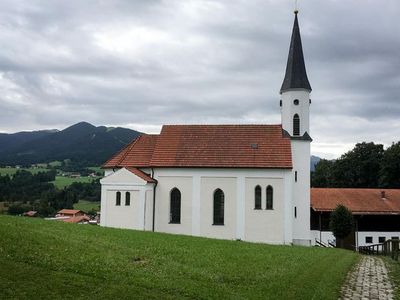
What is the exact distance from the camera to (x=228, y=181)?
34.4 meters

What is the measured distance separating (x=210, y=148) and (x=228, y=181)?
121 inches

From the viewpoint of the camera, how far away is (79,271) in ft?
37.5

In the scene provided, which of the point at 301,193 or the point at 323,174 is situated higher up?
the point at 323,174

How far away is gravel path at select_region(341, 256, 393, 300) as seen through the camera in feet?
39.7

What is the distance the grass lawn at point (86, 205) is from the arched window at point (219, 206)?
191 ft

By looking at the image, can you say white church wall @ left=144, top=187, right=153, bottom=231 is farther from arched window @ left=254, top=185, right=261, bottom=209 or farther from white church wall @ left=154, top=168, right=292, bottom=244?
arched window @ left=254, top=185, right=261, bottom=209

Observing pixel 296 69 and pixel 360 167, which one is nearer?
pixel 296 69

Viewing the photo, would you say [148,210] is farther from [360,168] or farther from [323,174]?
[323,174]

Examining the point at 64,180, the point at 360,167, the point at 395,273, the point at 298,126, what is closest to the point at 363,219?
the point at 298,126

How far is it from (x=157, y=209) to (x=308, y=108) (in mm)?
14639

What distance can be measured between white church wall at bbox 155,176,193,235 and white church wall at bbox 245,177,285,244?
4.62 m

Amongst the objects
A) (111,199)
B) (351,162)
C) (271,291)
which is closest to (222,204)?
(111,199)

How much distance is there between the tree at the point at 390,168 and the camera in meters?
59.0

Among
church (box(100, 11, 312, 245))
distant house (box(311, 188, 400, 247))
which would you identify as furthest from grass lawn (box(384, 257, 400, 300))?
distant house (box(311, 188, 400, 247))
